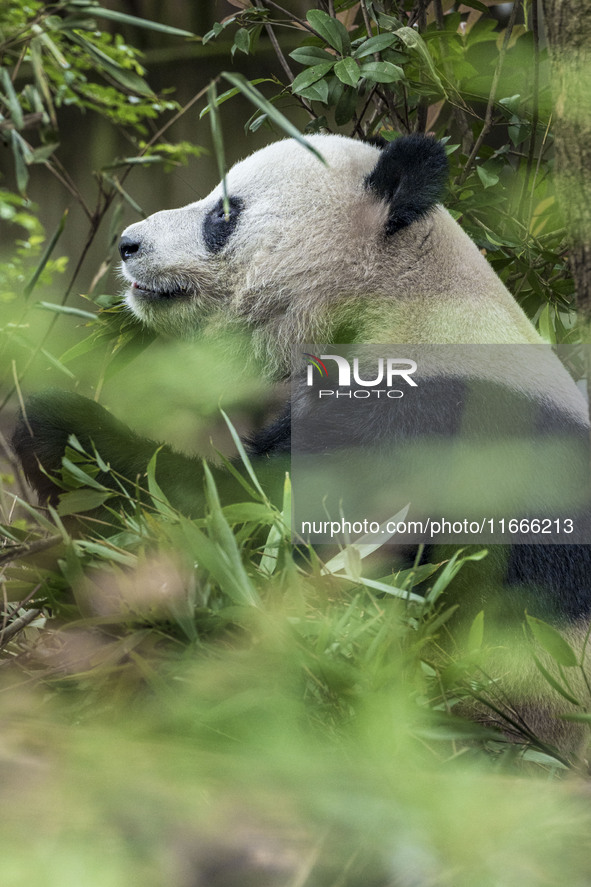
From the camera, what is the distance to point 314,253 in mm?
1487

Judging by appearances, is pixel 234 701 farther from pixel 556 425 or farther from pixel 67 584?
pixel 556 425

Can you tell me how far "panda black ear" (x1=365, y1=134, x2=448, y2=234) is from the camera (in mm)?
1390

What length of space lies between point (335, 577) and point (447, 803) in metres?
0.44

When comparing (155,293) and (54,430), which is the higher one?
(155,293)

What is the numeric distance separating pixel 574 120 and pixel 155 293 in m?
0.99

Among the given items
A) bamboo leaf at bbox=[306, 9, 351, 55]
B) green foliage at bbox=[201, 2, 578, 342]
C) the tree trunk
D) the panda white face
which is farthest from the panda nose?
the tree trunk

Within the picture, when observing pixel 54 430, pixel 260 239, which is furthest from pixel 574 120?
pixel 54 430

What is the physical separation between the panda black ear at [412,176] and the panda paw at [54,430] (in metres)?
0.67

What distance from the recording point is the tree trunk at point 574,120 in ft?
2.69

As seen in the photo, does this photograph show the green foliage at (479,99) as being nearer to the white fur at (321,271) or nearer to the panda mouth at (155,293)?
the white fur at (321,271)

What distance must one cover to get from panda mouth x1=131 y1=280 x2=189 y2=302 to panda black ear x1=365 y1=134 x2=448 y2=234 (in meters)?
0.45

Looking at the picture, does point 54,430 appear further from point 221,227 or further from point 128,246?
point 221,227

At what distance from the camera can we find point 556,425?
1.31 m

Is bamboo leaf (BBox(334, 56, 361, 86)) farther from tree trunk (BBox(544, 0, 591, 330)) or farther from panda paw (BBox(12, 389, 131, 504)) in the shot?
panda paw (BBox(12, 389, 131, 504))
